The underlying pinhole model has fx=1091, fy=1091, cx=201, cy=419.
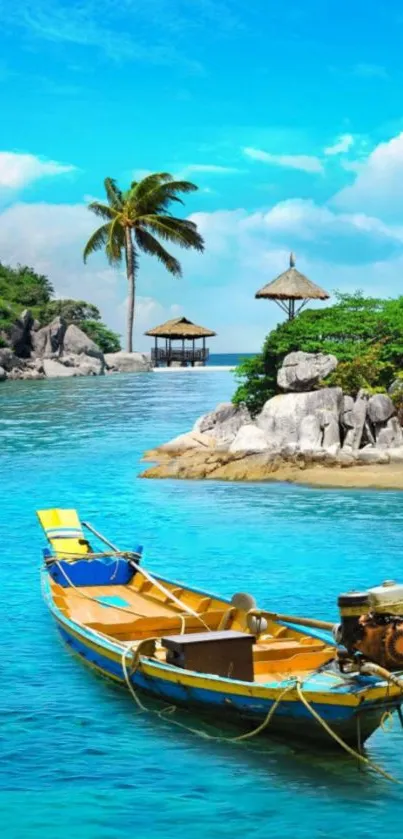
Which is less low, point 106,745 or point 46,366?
point 46,366

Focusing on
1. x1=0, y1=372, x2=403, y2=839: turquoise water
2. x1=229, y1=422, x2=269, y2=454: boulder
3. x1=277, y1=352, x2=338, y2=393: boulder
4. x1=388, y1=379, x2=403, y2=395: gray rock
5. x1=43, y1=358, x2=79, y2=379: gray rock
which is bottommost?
x1=0, y1=372, x2=403, y2=839: turquoise water

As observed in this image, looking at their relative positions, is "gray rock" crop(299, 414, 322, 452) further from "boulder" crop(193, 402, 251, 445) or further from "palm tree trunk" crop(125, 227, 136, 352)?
"palm tree trunk" crop(125, 227, 136, 352)

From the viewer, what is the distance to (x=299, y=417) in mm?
29031

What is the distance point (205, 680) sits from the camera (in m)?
10.0

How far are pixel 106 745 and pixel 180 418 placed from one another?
116ft

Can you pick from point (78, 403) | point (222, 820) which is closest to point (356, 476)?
point (222, 820)

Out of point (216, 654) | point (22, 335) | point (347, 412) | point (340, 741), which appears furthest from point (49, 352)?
point (340, 741)

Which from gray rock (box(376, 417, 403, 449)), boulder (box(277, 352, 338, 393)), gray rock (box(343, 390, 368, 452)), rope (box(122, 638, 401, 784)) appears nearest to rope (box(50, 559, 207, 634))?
rope (box(122, 638, 401, 784))

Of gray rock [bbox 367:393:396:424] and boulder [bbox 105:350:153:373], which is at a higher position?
boulder [bbox 105:350:153:373]

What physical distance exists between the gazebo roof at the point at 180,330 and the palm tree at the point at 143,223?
16.9 ft

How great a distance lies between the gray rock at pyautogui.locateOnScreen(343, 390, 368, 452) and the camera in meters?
28.7

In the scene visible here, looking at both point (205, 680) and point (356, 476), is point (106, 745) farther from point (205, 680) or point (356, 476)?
point (356, 476)

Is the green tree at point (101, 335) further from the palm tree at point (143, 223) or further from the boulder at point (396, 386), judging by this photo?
the boulder at point (396, 386)

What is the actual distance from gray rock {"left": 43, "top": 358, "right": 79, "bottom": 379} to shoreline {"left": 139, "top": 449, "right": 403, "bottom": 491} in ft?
138
